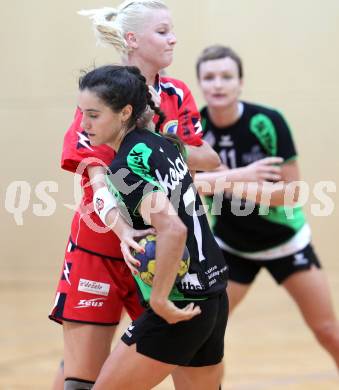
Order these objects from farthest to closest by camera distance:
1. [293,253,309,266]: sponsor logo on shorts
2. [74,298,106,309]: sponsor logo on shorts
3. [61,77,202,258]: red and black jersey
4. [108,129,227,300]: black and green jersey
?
[293,253,309,266]: sponsor logo on shorts → [74,298,106,309]: sponsor logo on shorts → [61,77,202,258]: red and black jersey → [108,129,227,300]: black and green jersey

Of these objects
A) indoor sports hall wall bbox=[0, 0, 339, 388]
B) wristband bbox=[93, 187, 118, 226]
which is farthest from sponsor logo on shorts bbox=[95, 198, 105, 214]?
indoor sports hall wall bbox=[0, 0, 339, 388]

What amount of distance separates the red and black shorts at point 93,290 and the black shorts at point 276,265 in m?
1.53

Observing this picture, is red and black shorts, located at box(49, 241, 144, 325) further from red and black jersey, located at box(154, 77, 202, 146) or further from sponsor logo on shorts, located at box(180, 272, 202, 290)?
red and black jersey, located at box(154, 77, 202, 146)

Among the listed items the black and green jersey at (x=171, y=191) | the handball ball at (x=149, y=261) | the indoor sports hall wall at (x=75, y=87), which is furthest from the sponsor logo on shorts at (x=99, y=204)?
the indoor sports hall wall at (x=75, y=87)

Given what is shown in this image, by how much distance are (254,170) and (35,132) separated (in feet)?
15.4

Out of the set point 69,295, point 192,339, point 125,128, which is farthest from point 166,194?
point 69,295

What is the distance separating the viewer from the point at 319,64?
7852mm

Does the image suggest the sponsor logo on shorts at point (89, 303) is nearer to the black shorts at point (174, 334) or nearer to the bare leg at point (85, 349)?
the bare leg at point (85, 349)

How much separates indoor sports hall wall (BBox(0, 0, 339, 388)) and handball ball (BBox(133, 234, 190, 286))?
16.4 feet

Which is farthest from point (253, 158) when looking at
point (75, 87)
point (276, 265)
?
point (75, 87)

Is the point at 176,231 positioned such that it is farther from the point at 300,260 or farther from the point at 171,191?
the point at 300,260

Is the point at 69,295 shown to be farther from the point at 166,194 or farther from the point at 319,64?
the point at 319,64

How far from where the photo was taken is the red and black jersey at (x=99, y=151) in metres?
3.04

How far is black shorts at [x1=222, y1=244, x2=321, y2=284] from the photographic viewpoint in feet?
14.8
